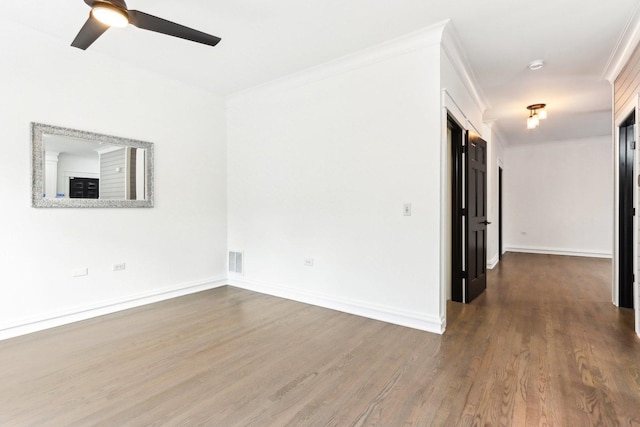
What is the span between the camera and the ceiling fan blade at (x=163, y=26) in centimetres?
214

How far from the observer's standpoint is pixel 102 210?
3521mm

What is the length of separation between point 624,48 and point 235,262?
5046 mm

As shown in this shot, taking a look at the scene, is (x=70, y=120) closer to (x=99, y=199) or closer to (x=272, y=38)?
(x=99, y=199)

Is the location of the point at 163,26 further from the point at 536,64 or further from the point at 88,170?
the point at 536,64

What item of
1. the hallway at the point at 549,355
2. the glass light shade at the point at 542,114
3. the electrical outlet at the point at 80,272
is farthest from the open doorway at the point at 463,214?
the electrical outlet at the point at 80,272

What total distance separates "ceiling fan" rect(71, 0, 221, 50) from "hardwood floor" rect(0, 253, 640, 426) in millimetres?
2372

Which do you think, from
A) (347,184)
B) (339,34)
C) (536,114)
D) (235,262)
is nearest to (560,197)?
(536,114)

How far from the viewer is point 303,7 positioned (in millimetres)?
2658

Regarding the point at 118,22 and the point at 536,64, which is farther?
the point at 536,64

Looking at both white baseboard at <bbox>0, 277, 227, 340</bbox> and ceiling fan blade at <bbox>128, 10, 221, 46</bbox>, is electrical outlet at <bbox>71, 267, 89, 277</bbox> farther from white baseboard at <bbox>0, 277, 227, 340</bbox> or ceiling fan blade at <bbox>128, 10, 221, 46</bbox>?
ceiling fan blade at <bbox>128, 10, 221, 46</bbox>

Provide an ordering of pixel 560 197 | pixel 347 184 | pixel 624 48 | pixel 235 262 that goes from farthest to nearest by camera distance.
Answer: pixel 560 197, pixel 235 262, pixel 347 184, pixel 624 48

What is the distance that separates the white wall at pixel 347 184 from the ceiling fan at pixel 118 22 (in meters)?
1.66

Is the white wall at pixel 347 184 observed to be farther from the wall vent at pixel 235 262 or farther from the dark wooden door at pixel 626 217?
the dark wooden door at pixel 626 217

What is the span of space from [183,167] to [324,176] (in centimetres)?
193
